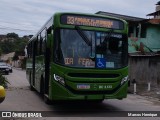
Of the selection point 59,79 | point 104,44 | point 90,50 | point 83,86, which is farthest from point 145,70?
point 59,79

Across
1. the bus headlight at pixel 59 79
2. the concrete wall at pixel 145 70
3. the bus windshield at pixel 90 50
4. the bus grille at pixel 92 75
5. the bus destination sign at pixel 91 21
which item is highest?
the bus destination sign at pixel 91 21

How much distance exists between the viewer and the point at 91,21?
1088cm

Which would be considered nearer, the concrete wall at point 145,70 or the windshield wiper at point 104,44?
the windshield wiper at point 104,44

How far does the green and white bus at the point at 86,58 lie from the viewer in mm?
10266

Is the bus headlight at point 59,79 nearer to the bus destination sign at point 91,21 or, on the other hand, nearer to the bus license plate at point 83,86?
the bus license plate at point 83,86

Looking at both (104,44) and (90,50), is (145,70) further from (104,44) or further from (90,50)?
(90,50)

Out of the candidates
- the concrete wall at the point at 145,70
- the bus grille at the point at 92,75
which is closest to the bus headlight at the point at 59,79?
the bus grille at the point at 92,75

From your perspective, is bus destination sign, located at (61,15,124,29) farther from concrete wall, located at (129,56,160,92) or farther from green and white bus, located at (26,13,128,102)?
concrete wall, located at (129,56,160,92)

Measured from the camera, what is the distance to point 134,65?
84.6 ft

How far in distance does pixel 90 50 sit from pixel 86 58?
294 millimetres

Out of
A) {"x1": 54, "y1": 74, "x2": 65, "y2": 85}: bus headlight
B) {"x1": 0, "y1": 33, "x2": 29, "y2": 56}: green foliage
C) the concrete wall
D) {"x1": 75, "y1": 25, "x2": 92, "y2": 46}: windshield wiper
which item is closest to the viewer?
{"x1": 54, "y1": 74, "x2": 65, "y2": 85}: bus headlight

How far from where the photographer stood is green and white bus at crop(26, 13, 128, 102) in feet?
33.7

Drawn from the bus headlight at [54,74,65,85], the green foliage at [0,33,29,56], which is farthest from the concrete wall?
the green foliage at [0,33,29,56]

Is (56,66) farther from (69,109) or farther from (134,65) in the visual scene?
→ (134,65)
